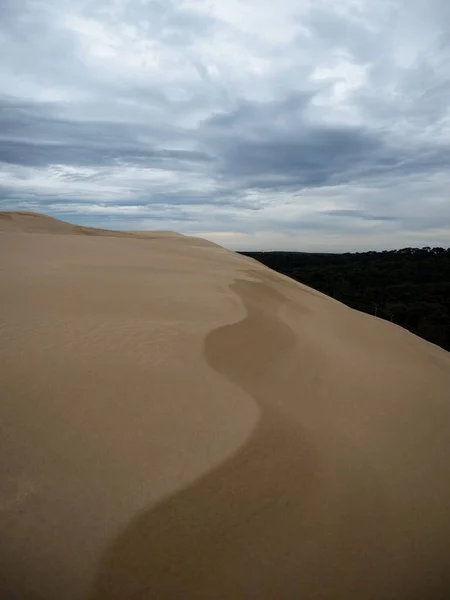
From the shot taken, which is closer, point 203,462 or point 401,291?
point 203,462

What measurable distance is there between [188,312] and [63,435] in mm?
1181

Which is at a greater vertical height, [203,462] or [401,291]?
[203,462]

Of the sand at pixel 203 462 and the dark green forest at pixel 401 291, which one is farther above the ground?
the sand at pixel 203 462

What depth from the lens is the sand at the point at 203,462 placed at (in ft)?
3.39

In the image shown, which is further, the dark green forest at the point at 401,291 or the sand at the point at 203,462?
the dark green forest at the point at 401,291

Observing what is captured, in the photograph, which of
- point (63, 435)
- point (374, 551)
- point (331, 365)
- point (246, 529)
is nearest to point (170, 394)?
point (63, 435)

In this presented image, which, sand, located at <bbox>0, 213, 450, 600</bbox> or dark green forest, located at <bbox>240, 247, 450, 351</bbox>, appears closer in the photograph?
sand, located at <bbox>0, 213, 450, 600</bbox>

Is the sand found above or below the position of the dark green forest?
above

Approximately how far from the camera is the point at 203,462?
127 cm

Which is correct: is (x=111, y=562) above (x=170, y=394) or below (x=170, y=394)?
below

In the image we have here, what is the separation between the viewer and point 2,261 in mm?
3172

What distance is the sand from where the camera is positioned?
103 cm

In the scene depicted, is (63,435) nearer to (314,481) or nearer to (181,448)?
(181,448)

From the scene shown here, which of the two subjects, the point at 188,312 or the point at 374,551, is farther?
the point at 188,312
